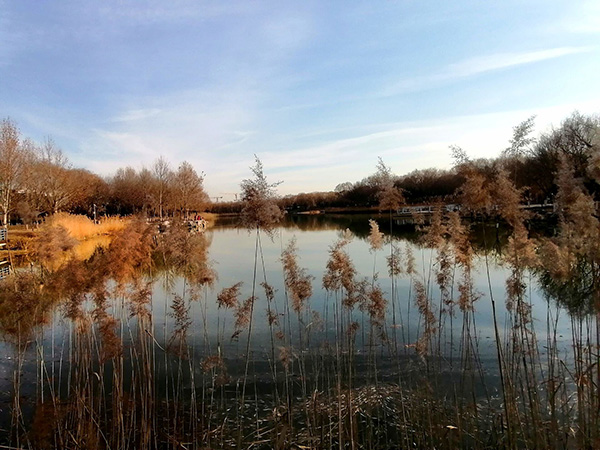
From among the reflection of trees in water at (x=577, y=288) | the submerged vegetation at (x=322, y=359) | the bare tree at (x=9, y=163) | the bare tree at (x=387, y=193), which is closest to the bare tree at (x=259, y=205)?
the submerged vegetation at (x=322, y=359)

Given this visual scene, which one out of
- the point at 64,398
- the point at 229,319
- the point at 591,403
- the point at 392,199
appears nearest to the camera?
the point at 591,403

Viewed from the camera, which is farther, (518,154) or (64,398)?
(64,398)

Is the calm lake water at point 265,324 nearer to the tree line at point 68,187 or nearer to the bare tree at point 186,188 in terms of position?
the tree line at point 68,187

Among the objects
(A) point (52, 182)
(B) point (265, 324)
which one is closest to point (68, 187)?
(A) point (52, 182)

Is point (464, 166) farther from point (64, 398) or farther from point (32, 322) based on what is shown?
point (64, 398)

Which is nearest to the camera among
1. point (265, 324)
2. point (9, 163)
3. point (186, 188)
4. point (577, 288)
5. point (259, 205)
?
point (259, 205)

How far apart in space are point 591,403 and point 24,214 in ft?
19.0

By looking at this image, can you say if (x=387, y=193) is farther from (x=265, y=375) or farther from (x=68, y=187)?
(x=68, y=187)

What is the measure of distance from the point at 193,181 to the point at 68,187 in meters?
9.89

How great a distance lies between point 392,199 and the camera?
501 centimetres

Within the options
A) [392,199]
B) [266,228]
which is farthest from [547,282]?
[266,228]

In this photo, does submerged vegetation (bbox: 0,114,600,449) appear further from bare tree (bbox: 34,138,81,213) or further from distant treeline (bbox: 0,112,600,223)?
bare tree (bbox: 34,138,81,213)

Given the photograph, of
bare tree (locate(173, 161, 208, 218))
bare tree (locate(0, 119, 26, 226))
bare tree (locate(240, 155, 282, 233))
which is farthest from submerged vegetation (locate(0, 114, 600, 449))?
bare tree (locate(173, 161, 208, 218))

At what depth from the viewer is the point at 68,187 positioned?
34375 millimetres
